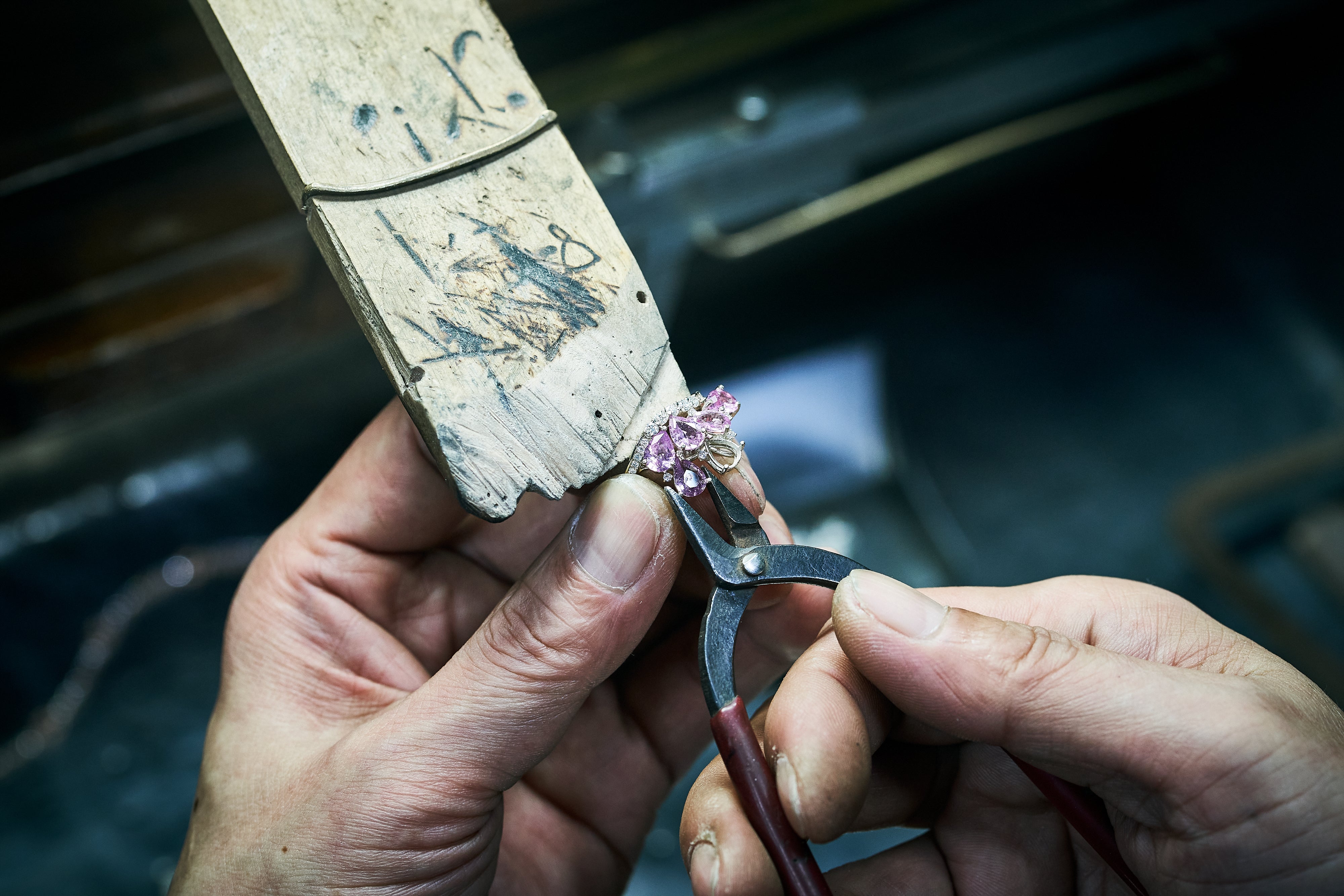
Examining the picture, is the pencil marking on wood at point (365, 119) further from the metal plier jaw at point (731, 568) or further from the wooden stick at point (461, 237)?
the metal plier jaw at point (731, 568)

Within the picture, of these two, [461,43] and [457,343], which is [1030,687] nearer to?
[457,343]

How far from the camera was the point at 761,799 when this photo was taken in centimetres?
62

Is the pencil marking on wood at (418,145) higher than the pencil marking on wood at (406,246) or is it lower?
higher

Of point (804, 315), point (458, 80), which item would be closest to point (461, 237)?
point (458, 80)

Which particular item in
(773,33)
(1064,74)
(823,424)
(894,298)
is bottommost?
(823,424)

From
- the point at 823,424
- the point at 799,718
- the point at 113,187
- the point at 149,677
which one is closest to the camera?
the point at 799,718

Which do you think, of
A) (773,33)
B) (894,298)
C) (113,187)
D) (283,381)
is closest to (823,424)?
(894,298)

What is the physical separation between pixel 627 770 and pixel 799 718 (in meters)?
0.33

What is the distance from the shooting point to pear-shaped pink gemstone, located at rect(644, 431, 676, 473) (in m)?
0.68

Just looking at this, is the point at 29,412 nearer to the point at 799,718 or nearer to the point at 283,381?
the point at 283,381

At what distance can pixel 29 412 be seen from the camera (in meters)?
1.24

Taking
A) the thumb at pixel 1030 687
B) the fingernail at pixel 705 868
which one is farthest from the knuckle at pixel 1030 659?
the fingernail at pixel 705 868

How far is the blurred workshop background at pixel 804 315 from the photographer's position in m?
1.19

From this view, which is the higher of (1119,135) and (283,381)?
(283,381)
